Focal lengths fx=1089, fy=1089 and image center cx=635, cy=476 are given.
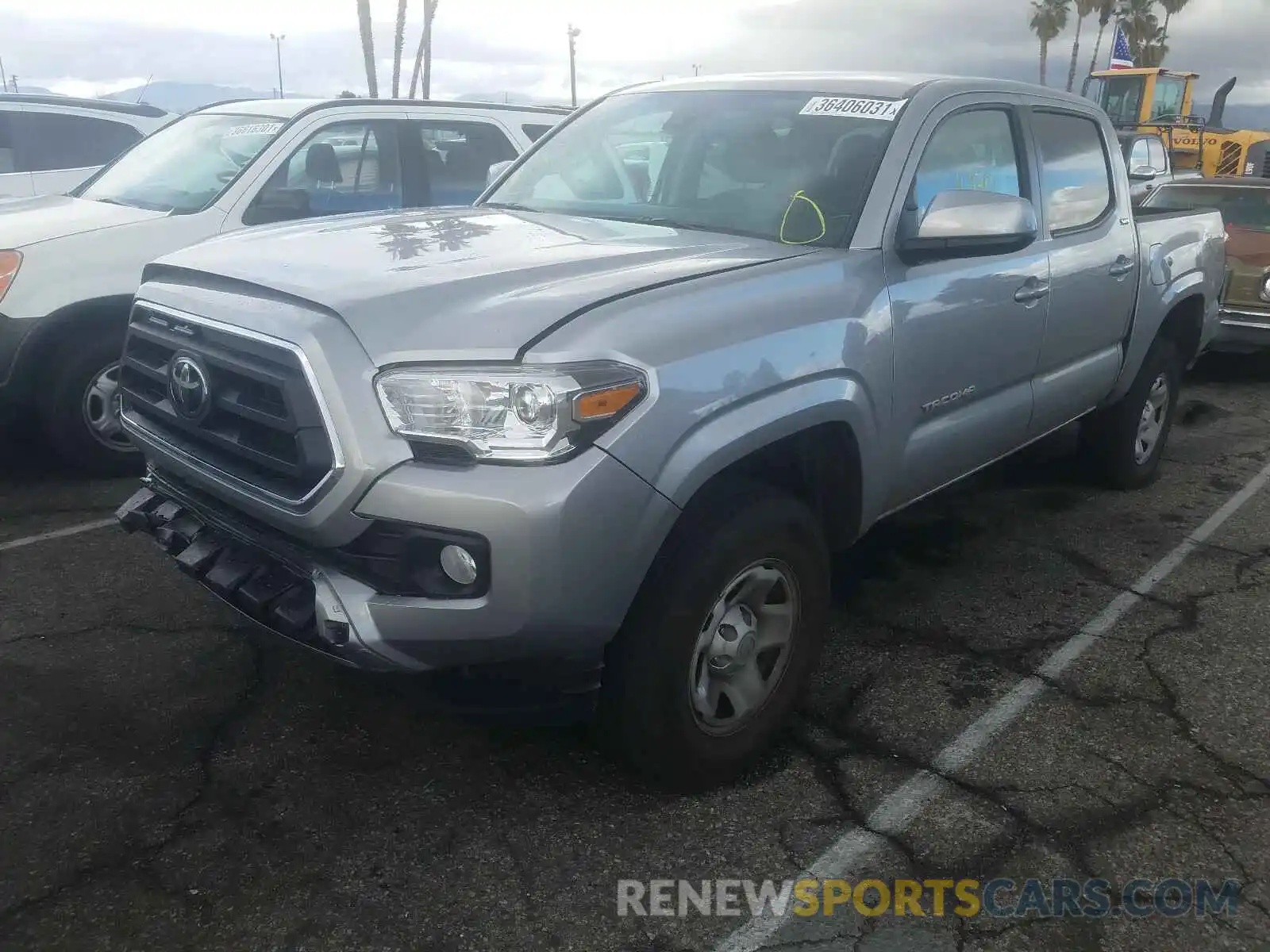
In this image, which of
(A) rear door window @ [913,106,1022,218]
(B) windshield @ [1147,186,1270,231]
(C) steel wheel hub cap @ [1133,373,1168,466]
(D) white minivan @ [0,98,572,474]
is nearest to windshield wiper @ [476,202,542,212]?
(D) white minivan @ [0,98,572,474]

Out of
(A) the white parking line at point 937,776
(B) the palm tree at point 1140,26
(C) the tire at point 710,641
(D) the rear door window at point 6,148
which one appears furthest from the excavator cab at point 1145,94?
(B) the palm tree at point 1140,26

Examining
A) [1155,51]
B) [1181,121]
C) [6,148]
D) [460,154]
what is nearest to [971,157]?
[460,154]

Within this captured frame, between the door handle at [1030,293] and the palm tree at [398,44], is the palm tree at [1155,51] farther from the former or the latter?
the door handle at [1030,293]

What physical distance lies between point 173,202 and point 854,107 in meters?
3.59

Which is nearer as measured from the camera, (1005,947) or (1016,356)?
(1005,947)

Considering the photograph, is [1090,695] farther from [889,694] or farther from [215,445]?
[215,445]

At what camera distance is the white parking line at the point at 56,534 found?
444 centimetres

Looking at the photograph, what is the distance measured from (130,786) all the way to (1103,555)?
12.7ft

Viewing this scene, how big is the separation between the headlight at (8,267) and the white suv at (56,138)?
152 inches

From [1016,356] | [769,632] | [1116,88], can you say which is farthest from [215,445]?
[1116,88]

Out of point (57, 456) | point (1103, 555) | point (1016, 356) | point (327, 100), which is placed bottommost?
point (1103, 555)

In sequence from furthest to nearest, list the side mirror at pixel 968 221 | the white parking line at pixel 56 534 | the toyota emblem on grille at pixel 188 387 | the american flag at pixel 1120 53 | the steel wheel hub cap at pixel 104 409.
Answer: the american flag at pixel 1120 53 < the steel wheel hub cap at pixel 104 409 < the white parking line at pixel 56 534 < the side mirror at pixel 968 221 < the toyota emblem on grille at pixel 188 387

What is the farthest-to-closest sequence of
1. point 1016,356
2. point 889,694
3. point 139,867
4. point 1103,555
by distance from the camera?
point 1103,555 → point 1016,356 → point 889,694 → point 139,867

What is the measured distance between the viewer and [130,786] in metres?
2.85
